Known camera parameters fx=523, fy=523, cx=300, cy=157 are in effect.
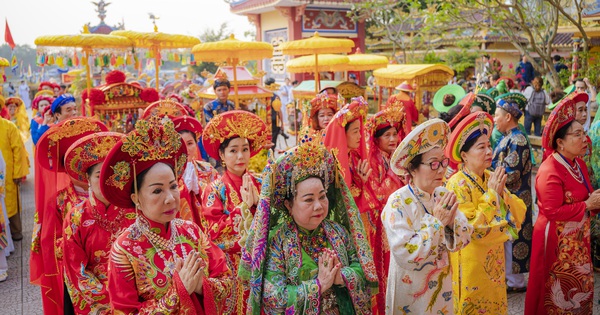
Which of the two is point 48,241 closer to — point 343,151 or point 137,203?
point 137,203

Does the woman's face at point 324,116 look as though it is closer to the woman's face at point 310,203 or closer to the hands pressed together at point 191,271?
the woman's face at point 310,203

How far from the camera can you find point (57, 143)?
3527mm

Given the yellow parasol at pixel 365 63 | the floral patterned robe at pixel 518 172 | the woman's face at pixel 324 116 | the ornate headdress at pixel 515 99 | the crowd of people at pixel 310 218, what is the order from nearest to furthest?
the crowd of people at pixel 310 218
the floral patterned robe at pixel 518 172
the ornate headdress at pixel 515 99
the woman's face at pixel 324 116
the yellow parasol at pixel 365 63

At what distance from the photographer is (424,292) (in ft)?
9.79

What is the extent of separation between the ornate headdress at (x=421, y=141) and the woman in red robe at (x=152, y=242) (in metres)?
1.23

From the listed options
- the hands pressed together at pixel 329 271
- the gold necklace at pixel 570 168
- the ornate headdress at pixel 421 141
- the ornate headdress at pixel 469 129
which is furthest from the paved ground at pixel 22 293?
the hands pressed together at pixel 329 271

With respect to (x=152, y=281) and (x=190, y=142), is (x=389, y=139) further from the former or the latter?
(x=152, y=281)

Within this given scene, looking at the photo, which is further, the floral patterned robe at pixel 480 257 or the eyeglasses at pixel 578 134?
the eyeglasses at pixel 578 134

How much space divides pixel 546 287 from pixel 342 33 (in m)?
18.5

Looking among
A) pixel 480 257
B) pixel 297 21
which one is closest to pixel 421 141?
pixel 480 257

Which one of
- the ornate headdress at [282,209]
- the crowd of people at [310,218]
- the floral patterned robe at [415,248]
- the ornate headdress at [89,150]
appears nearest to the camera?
the crowd of people at [310,218]

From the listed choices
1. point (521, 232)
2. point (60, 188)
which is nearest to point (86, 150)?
point (60, 188)

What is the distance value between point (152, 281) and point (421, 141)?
1.59 m

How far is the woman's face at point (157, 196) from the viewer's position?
234 centimetres
